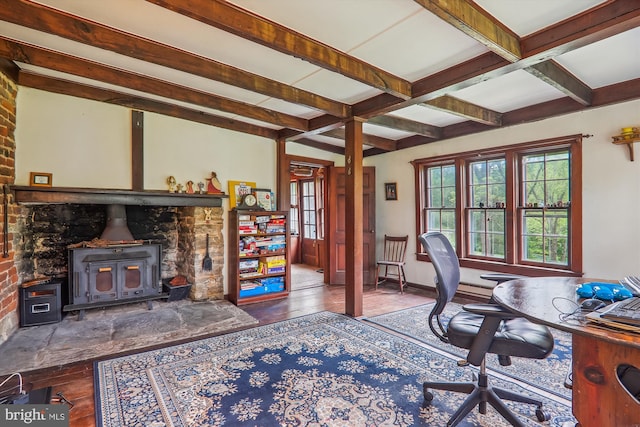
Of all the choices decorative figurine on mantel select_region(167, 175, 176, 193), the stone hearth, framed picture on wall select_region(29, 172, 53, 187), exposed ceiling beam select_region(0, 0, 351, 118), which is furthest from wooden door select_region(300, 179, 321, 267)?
framed picture on wall select_region(29, 172, 53, 187)

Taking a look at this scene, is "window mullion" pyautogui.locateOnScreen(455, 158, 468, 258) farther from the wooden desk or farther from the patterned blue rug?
the wooden desk

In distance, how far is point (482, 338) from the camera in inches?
65.6

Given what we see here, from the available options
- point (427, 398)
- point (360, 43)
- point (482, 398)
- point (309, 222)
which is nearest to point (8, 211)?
point (360, 43)

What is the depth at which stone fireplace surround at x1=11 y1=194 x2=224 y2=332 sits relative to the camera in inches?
143

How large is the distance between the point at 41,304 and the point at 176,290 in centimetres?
138

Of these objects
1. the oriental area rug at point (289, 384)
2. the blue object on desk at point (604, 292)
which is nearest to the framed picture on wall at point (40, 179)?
the oriental area rug at point (289, 384)

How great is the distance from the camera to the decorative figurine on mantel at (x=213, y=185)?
449 cm

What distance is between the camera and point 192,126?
4.42m

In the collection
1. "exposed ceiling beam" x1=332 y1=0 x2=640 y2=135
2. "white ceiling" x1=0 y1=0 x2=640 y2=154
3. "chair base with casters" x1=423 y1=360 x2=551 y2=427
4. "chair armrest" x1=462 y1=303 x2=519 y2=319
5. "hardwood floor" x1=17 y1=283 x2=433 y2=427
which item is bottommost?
"hardwood floor" x1=17 y1=283 x2=433 y2=427

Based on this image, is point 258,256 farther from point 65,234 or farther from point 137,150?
point 65,234

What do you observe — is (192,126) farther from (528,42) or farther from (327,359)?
(528,42)

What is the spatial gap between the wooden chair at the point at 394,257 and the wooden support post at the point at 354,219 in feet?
4.88

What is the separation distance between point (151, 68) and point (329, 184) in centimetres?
330

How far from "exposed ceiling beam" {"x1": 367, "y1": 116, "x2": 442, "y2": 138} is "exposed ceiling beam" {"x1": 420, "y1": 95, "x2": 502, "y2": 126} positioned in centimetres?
78
